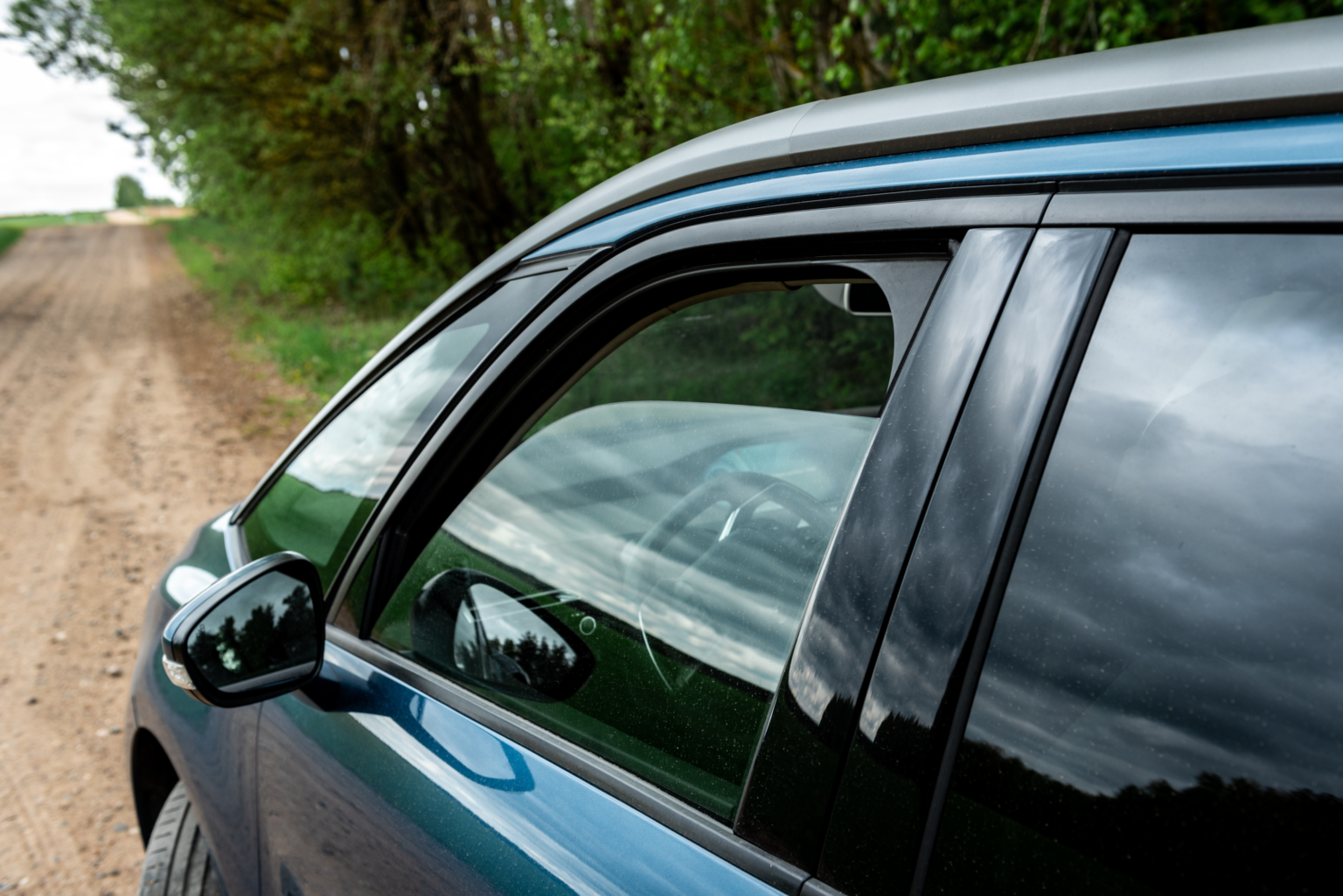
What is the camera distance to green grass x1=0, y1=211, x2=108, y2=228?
49881 millimetres

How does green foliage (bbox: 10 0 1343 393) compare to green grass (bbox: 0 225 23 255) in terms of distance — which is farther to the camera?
green grass (bbox: 0 225 23 255)

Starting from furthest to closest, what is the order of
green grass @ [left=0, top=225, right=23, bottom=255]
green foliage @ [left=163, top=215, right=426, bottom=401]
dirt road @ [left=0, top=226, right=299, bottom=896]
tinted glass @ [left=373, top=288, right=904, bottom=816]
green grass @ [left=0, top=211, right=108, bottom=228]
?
green grass @ [left=0, top=211, right=108, bottom=228]
green grass @ [left=0, top=225, right=23, bottom=255]
green foliage @ [left=163, top=215, right=426, bottom=401]
dirt road @ [left=0, top=226, right=299, bottom=896]
tinted glass @ [left=373, top=288, right=904, bottom=816]

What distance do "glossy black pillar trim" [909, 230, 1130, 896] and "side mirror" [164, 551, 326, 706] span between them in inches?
39.1

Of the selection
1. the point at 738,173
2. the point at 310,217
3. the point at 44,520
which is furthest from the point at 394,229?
the point at 738,173

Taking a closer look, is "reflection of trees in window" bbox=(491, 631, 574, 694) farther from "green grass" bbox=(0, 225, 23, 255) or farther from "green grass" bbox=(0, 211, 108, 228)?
"green grass" bbox=(0, 211, 108, 228)

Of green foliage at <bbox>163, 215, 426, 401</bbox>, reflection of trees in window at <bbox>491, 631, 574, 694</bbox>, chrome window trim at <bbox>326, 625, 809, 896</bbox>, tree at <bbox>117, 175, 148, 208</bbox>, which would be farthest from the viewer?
tree at <bbox>117, 175, 148, 208</bbox>

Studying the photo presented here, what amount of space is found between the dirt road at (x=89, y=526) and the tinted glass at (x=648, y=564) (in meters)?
2.39

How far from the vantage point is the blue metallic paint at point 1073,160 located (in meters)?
0.64

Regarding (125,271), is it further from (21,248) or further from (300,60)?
(300,60)

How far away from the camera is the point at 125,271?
2695 cm

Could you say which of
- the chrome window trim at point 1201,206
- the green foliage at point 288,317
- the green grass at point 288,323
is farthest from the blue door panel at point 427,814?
the green foliage at point 288,317

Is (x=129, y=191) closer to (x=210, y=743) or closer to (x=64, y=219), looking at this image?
(x=64, y=219)

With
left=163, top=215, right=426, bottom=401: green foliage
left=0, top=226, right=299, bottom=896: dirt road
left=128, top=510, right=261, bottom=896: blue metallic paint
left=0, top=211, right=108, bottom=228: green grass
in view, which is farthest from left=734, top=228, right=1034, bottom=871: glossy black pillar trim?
left=0, top=211, right=108, bottom=228: green grass

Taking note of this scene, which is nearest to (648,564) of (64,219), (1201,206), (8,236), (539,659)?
(539,659)
